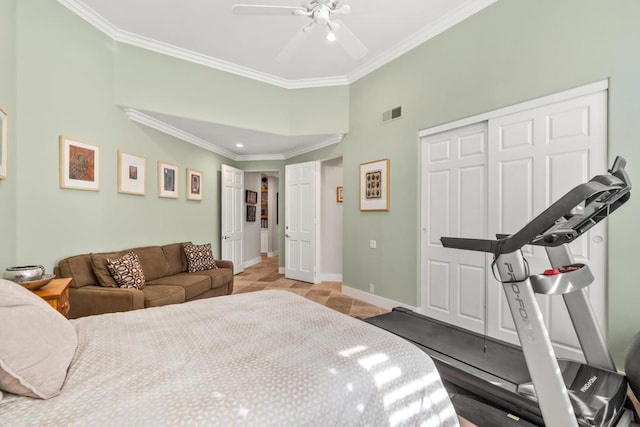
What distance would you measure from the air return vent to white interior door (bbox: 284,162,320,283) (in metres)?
1.66

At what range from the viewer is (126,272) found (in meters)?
2.95

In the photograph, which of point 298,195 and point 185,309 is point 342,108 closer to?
point 298,195

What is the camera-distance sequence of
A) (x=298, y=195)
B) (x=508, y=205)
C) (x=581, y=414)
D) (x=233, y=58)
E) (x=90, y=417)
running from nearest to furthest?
1. (x=90, y=417)
2. (x=581, y=414)
3. (x=508, y=205)
4. (x=233, y=58)
5. (x=298, y=195)

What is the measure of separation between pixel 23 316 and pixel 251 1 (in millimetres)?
3241

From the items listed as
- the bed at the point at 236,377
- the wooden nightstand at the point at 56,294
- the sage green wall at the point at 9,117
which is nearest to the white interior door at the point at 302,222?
the wooden nightstand at the point at 56,294

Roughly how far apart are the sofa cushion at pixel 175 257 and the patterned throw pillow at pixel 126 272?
69 cm

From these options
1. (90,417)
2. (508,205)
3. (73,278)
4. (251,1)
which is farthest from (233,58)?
(90,417)

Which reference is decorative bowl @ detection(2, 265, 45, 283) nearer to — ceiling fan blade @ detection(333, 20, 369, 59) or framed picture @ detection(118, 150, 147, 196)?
framed picture @ detection(118, 150, 147, 196)

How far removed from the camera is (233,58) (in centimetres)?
388

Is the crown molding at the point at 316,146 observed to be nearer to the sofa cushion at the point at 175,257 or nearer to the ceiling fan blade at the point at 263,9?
the ceiling fan blade at the point at 263,9

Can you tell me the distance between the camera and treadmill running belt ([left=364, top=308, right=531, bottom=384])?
1.89 meters

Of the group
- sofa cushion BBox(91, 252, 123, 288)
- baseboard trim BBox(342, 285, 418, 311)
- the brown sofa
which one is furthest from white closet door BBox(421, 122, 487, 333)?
sofa cushion BBox(91, 252, 123, 288)

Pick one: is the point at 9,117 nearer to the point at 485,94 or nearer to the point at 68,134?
the point at 68,134

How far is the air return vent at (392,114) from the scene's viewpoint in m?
3.69
